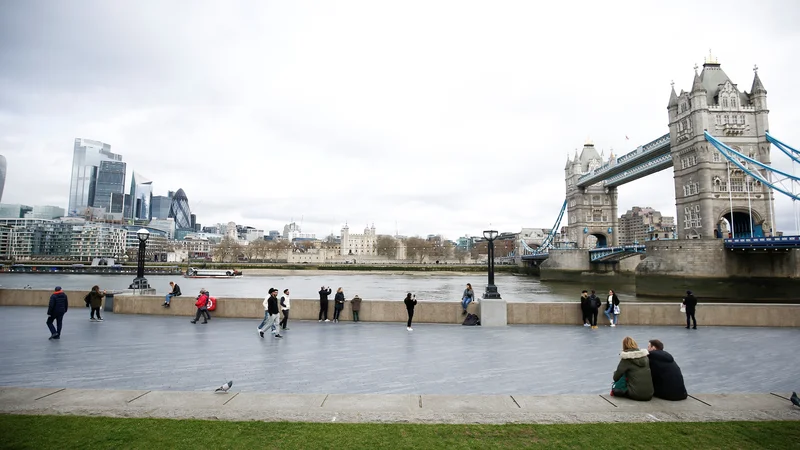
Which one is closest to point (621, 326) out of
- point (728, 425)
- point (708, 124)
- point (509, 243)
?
point (728, 425)

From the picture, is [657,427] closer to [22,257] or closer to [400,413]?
[400,413]

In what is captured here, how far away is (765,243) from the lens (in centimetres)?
3669

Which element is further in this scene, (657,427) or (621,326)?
(621,326)

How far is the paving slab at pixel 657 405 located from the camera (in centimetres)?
570

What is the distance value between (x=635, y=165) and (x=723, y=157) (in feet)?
91.9

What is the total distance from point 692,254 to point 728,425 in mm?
44022

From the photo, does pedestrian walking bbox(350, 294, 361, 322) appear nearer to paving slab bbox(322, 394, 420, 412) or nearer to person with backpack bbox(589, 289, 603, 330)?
person with backpack bbox(589, 289, 603, 330)

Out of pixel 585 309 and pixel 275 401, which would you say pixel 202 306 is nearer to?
pixel 275 401

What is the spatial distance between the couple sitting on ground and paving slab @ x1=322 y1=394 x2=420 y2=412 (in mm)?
3010

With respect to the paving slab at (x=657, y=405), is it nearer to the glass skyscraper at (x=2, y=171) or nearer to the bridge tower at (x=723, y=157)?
the bridge tower at (x=723, y=157)

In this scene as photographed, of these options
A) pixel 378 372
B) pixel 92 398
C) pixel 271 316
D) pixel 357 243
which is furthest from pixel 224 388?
pixel 357 243

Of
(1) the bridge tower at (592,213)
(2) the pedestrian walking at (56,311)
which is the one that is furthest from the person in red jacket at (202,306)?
(1) the bridge tower at (592,213)

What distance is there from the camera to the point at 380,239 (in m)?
174

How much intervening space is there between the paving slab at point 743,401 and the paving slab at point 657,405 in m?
0.18
